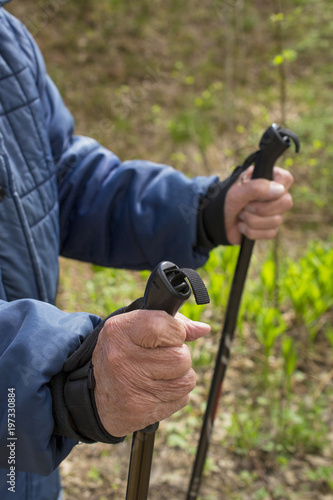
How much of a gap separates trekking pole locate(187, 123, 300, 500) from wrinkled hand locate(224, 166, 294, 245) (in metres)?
0.04

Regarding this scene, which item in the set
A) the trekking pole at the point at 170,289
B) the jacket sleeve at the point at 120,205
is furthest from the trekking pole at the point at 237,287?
the trekking pole at the point at 170,289

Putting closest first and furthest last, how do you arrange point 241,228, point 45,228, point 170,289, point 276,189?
1. point 170,289
2. point 45,228
3. point 276,189
4. point 241,228

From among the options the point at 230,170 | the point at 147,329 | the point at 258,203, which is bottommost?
the point at 230,170

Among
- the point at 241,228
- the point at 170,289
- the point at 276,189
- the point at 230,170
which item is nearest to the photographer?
the point at 170,289

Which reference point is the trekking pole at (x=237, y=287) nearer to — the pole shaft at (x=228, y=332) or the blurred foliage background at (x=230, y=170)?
the pole shaft at (x=228, y=332)

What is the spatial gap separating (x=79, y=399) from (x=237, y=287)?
32.7 inches

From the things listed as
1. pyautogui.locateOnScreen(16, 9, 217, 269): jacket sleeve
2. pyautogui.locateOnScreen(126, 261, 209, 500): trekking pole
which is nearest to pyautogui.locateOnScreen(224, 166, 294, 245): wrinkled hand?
pyautogui.locateOnScreen(16, 9, 217, 269): jacket sleeve

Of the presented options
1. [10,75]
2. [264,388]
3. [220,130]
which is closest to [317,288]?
[264,388]

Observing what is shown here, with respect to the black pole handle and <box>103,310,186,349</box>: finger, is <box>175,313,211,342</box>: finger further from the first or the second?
the black pole handle

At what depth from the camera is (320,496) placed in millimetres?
1972

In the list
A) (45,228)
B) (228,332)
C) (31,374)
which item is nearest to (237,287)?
(228,332)

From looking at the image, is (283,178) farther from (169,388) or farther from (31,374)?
(31,374)

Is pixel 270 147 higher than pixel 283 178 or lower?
higher

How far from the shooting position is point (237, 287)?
1482 mm
